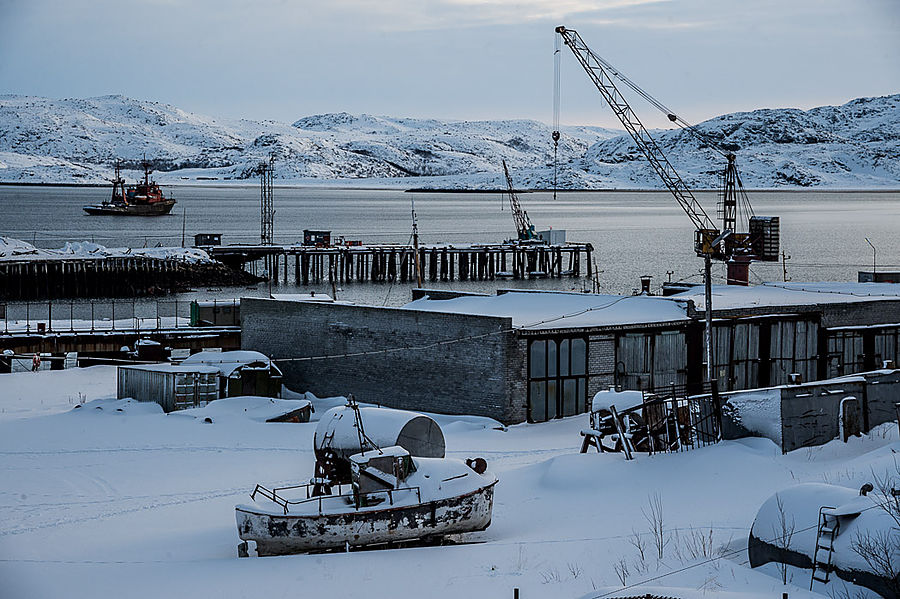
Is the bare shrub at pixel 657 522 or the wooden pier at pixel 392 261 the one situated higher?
the wooden pier at pixel 392 261

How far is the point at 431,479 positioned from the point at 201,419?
14.7 metres

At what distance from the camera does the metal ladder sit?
50.5 ft

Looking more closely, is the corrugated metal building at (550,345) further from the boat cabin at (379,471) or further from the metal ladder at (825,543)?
the metal ladder at (825,543)

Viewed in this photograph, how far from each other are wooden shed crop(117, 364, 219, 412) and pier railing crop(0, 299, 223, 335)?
16745mm

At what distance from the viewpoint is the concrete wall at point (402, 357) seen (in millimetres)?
32438

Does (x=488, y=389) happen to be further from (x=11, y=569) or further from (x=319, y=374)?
(x=11, y=569)

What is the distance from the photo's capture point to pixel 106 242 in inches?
5960

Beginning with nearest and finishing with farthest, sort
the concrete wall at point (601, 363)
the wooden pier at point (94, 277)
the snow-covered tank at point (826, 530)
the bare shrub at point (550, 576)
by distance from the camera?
the snow-covered tank at point (826, 530) < the bare shrub at point (550, 576) < the concrete wall at point (601, 363) < the wooden pier at point (94, 277)

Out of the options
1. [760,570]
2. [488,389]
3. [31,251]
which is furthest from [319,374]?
[31,251]

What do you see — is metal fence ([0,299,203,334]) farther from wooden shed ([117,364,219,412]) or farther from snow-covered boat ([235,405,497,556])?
snow-covered boat ([235,405,497,556])

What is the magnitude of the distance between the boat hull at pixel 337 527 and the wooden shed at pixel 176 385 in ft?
53.2

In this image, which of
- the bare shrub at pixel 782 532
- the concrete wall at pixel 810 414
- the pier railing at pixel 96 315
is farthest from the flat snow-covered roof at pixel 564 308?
the pier railing at pixel 96 315

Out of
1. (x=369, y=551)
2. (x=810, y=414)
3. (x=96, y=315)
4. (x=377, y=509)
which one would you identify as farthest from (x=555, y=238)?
(x=369, y=551)

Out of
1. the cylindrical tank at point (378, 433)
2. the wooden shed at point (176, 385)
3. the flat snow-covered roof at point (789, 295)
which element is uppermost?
the flat snow-covered roof at point (789, 295)
